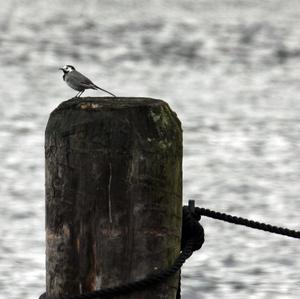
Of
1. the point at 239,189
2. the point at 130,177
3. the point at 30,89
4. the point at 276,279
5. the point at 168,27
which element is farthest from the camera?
the point at 168,27

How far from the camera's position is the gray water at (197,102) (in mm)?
8844

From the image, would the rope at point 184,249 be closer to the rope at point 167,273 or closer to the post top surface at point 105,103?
the rope at point 167,273

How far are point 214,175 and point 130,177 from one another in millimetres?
8968

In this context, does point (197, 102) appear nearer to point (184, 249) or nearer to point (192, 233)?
point (192, 233)

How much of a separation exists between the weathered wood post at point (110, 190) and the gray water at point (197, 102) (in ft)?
15.1

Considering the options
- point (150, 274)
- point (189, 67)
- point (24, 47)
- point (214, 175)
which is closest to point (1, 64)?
point (24, 47)

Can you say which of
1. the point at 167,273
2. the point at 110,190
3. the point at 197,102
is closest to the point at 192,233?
the point at 167,273

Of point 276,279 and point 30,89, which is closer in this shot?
point 276,279

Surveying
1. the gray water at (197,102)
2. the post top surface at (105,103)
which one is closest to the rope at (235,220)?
the post top surface at (105,103)

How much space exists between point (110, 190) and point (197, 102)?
1290 centimetres

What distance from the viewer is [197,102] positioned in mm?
16000

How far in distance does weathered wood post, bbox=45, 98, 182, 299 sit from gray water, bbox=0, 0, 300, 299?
15.1 feet

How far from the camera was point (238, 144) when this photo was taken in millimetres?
13531

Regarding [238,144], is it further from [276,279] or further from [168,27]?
[168,27]
